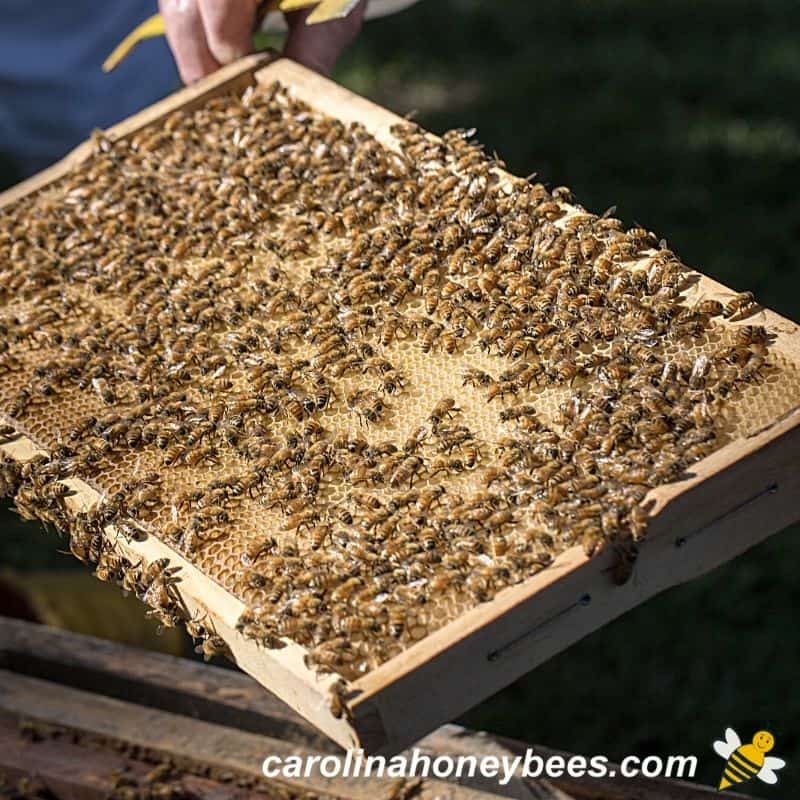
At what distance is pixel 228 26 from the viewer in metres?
5.41

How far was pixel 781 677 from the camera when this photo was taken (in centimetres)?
656

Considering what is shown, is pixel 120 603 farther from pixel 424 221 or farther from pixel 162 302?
pixel 424 221

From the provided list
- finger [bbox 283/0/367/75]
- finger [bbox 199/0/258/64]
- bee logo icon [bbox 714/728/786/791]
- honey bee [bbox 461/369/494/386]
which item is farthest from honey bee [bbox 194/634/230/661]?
finger [bbox 283/0/367/75]

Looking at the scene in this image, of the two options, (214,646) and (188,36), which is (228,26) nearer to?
(188,36)

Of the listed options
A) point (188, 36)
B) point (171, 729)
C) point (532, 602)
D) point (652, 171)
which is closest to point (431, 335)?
point (532, 602)

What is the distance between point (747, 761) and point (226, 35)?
12.2ft

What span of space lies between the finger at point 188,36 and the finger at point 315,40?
39cm

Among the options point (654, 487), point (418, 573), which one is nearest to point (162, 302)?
point (418, 573)

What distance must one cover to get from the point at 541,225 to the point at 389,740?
1.83 m

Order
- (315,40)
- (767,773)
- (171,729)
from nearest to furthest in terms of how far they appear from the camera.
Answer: (171,729) → (767,773) → (315,40)

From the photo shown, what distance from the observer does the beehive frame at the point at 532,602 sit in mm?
3150

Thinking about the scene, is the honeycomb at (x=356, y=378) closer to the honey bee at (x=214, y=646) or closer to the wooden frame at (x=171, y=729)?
the honey bee at (x=214, y=646)

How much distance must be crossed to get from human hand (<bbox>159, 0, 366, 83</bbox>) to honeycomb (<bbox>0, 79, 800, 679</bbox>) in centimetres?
73

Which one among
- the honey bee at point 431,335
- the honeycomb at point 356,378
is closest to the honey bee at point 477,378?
the honeycomb at point 356,378
